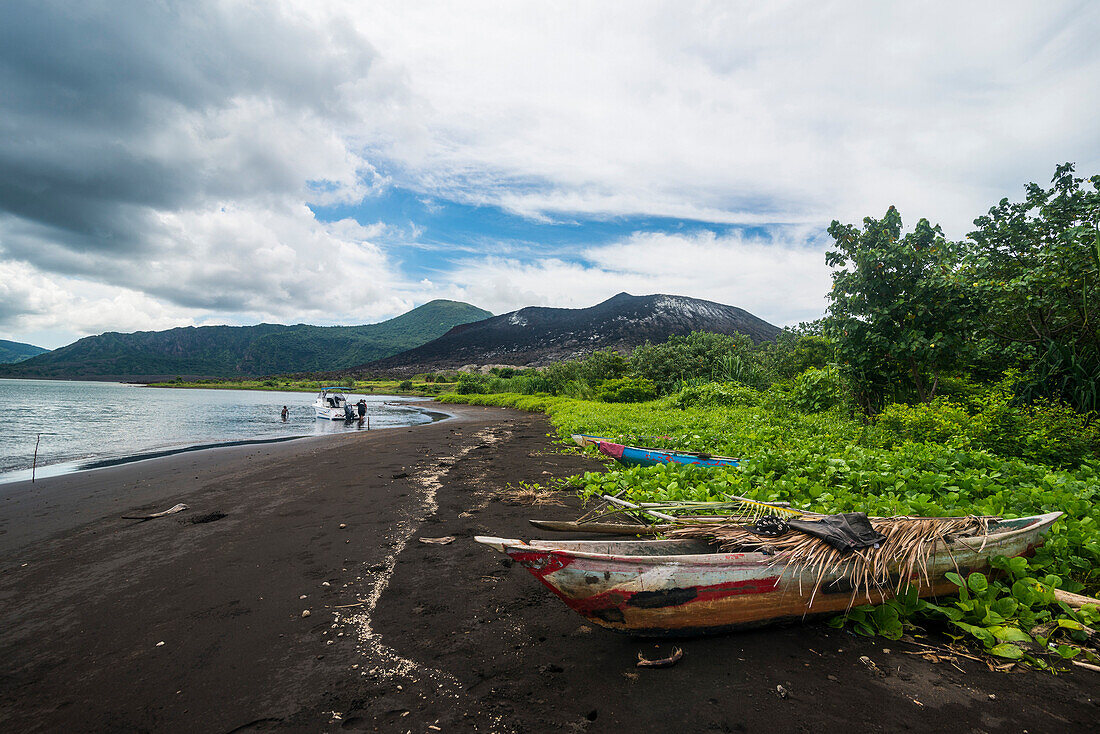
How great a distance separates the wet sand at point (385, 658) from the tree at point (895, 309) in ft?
33.6

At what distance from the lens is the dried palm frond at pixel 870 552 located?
3672 mm

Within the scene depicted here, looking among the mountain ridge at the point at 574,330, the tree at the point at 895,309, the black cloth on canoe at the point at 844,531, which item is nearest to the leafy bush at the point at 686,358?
the tree at the point at 895,309

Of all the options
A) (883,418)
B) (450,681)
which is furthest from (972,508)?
(883,418)

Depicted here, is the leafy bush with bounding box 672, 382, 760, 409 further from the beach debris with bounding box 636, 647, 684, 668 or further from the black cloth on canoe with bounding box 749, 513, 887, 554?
the beach debris with bounding box 636, 647, 684, 668

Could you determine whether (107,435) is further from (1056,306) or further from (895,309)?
(1056,306)

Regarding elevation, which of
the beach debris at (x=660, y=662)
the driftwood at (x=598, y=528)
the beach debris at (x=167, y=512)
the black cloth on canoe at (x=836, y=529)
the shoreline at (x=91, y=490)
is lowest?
the shoreline at (x=91, y=490)

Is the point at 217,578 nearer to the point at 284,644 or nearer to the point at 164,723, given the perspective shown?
the point at 284,644

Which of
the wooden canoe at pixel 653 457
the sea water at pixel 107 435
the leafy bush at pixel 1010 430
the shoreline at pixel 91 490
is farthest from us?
the sea water at pixel 107 435

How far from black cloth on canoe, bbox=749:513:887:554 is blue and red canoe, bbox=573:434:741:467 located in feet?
14.7

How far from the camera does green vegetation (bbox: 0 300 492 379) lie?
150275 mm

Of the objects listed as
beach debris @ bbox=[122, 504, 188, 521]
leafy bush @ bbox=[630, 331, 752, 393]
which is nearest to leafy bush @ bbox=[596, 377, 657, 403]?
leafy bush @ bbox=[630, 331, 752, 393]

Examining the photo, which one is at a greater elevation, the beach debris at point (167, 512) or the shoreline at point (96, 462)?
the beach debris at point (167, 512)

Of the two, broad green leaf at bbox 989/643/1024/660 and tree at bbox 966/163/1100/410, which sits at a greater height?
tree at bbox 966/163/1100/410

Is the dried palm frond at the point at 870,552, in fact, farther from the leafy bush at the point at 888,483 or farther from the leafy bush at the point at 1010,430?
the leafy bush at the point at 1010,430
